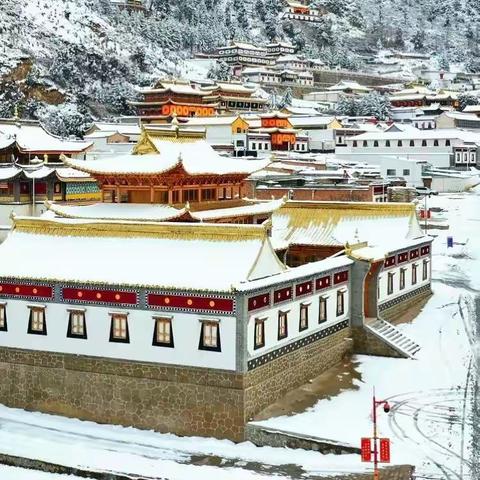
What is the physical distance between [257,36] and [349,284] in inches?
6220

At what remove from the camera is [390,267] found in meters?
35.7

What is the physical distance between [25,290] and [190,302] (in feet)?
20.2

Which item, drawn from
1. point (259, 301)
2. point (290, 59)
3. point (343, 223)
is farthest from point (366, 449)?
point (290, 59)

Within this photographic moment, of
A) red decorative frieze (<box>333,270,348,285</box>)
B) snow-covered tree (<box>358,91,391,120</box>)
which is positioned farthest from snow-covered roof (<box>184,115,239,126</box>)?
red decorative frieze (<box>333,270,348,285</box>)

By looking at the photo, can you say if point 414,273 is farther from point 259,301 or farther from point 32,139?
point 32,139

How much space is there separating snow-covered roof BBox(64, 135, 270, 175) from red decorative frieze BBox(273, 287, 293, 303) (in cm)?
810

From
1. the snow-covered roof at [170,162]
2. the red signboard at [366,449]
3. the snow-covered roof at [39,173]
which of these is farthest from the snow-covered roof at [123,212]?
the snow-covered roof at [39,173]

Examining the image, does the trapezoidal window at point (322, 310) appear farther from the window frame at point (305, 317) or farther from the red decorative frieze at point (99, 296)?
the red decorative frieze at point (99, 296)

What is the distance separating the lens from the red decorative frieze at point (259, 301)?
2476 cm

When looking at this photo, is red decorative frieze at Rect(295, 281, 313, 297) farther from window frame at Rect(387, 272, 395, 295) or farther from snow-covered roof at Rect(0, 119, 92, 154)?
snow-covered roof at Rect(0, 119, 92, 154)

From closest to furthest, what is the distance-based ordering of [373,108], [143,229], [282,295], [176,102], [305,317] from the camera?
[282,295] < [143,229] < [305,317] < [176,102] < [373,108]

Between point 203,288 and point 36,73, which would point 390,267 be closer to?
point 203,288

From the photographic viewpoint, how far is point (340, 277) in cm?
3095

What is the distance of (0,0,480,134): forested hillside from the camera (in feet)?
385
